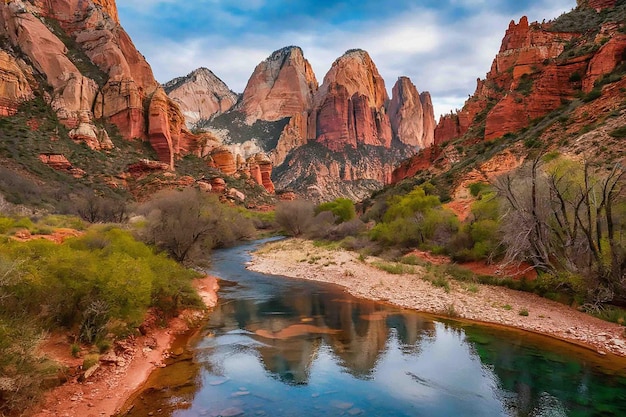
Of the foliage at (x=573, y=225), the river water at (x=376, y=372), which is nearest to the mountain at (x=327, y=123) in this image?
the foliage at (x=573, y=225)

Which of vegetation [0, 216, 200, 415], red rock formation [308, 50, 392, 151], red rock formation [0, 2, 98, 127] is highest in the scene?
red rock formation [308, 50, 392, 151]

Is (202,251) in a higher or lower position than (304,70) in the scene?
lower

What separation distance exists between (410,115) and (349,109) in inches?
1514

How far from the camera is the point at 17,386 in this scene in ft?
20.6

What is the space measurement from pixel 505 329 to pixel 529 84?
39.2 metres

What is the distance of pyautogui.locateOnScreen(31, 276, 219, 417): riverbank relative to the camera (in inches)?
280

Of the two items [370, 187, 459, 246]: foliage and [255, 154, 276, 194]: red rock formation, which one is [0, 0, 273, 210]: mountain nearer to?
[255, 154, 276, 194]: red rock formation

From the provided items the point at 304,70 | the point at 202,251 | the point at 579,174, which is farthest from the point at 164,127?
the point at 304,70

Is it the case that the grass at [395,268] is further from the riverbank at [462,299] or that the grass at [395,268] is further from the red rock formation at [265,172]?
the red rock formation at [265,172]

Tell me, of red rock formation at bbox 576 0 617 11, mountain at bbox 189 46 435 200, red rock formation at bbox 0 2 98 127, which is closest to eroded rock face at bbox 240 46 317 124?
mountain at bbox 189 46 435 200

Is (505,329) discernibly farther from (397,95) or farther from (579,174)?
(397,95)

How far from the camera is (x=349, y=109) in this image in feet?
460

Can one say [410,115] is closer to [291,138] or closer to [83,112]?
[291,138]

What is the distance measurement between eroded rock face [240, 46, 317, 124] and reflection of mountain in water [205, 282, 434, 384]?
13363cm
